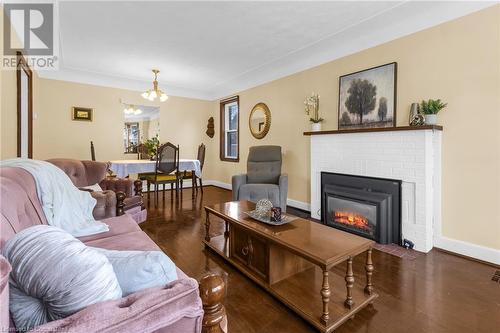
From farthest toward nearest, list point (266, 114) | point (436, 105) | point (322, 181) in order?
1. point (266, 114)
2. point (322, 181)
3. point (436, 105)

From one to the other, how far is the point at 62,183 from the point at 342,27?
3182 millimetres

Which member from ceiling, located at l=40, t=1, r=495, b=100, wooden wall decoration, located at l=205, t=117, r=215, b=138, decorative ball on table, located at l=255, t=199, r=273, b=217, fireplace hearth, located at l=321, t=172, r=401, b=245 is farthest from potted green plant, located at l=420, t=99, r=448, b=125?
wooden wall decoration, located at l=205, t=117, r=215, b=138

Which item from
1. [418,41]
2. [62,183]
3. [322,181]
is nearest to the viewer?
[62,183]

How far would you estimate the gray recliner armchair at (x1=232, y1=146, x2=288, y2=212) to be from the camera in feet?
11.5

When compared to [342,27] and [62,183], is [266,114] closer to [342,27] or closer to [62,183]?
[342,27]

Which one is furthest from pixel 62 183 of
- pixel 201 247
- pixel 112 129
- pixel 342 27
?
pixel 112 129

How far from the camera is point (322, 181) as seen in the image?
340cm

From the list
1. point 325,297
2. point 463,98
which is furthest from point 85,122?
point 463,98

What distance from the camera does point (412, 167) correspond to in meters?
→ 2.51

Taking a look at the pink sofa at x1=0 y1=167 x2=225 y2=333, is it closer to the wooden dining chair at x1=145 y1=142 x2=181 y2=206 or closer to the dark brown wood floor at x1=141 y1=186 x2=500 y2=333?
the dark brown wood floor at x1=141 y1=186 x2=500 y2=333

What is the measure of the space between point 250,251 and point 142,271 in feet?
4.23

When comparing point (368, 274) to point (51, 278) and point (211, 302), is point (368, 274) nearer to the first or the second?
point (211, 302)

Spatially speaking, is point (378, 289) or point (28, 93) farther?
point (28, 93)

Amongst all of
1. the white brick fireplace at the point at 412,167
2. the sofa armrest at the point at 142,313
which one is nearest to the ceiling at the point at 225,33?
the white brick fireplace at the point at 412,167
